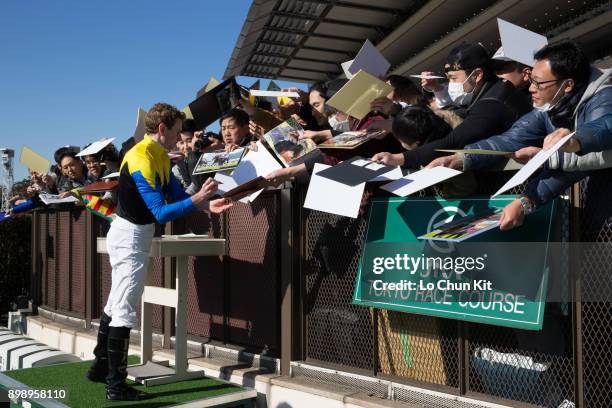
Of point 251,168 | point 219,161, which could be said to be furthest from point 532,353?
point 219,161

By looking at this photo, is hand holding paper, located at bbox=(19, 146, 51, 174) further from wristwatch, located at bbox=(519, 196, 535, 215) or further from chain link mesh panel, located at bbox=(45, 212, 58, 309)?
wristwatch, located at bbox=(519, 196, 535, 215)

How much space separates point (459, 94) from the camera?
4.48 metres

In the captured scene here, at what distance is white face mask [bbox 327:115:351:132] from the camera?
17.8ft

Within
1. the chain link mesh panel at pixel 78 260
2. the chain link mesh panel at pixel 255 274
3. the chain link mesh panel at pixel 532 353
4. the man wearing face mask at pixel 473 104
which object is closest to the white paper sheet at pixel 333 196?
the man wearing face mask at pixel 473 104

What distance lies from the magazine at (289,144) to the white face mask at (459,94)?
110 cm

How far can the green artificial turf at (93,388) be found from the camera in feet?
15.3

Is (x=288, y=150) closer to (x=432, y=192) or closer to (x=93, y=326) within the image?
(x=432, y=192)

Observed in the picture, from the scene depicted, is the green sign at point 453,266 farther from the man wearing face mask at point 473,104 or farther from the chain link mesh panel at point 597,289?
the man wearing face mask at point 473,104

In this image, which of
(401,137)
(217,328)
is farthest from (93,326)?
(401,137)

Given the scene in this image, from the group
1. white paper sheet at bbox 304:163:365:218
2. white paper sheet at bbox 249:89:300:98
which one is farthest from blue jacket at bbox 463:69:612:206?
white paper sheet at bbox 249:89:300:98

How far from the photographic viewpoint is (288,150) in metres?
4.85

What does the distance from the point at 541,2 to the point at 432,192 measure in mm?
8379

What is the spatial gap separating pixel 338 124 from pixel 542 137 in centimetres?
232

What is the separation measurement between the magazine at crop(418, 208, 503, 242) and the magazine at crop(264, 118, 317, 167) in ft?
5.36
